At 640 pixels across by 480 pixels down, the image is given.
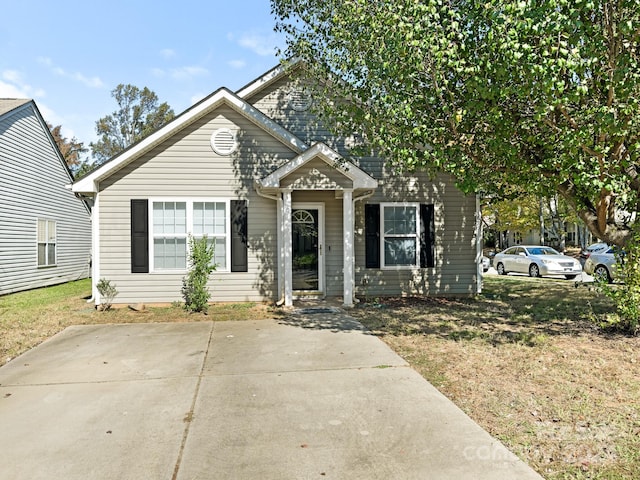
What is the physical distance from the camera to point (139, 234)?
9539 mm

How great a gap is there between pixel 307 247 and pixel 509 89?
610 cm

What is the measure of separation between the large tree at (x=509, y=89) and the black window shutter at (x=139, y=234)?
4782 mm

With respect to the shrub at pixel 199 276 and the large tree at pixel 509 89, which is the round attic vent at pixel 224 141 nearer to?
the shrub at pixel 199 276

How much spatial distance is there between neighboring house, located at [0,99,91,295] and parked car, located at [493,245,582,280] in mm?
18474

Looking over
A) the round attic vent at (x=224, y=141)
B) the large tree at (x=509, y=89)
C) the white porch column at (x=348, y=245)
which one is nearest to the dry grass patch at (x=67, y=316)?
the white porch column at (x=348, y=245)

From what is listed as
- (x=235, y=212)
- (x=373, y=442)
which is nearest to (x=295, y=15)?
(x=235, y=212)

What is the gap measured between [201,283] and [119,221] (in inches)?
101

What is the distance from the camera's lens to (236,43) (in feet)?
38.2

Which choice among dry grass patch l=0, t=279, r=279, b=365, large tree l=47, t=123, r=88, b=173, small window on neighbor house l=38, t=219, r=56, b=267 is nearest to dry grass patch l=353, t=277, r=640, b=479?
dry grass patch l=0, t=279, r=279, b=365

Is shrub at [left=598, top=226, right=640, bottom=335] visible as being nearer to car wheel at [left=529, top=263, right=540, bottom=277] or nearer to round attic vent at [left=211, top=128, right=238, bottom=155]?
round attic vent at [left=211, top=128, right=238, bottom=155]

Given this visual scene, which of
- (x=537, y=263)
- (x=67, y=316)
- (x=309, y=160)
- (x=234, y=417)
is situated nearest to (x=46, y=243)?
(x=67, y=316)

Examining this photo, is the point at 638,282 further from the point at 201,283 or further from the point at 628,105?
the point at 201,283

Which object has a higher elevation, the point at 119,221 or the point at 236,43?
the point at 236,43

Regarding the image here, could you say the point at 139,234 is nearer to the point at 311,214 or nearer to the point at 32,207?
the point at 311,214
